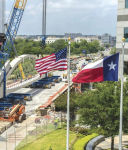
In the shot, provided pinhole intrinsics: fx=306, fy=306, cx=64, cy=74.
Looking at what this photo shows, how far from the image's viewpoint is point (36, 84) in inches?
2608

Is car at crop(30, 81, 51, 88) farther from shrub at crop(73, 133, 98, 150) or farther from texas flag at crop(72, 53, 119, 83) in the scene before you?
texas flag at crop(72, 53, 119, 83)

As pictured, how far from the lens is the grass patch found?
87.1 ft

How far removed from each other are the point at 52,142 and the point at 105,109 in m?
8.16

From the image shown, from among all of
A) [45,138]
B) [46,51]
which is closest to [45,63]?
[45,138]

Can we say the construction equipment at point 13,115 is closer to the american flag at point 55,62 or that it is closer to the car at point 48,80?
the american flag at point 55,62

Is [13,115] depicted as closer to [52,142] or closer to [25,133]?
[25,133]

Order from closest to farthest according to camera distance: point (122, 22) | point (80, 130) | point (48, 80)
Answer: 1. point (80, 130)
2. point (122, 22)
3. point (48, 80)

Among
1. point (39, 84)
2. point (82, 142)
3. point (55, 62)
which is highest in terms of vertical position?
point (55, 62)

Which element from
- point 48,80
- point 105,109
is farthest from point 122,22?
point 48,80

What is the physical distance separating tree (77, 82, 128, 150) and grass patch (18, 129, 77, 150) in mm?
4831

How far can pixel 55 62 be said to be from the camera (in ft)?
67.4

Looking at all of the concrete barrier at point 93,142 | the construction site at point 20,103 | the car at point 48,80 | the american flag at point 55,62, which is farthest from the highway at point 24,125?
the american flag at point 55,62

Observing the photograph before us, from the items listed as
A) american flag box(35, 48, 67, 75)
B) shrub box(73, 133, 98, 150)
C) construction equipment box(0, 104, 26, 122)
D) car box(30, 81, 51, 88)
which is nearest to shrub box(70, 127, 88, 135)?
shrub box(73, 133, 98, 150)

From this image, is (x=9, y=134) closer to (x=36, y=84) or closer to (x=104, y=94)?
(x=104, y=94)
